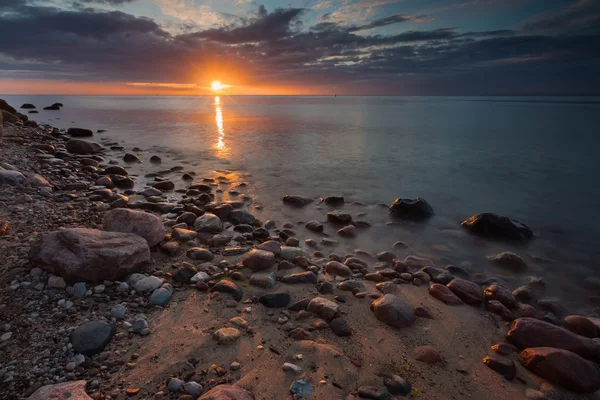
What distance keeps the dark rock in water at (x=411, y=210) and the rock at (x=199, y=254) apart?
4835 mm

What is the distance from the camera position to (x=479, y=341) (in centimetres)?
342

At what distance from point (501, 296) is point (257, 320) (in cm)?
338

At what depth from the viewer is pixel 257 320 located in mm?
3422

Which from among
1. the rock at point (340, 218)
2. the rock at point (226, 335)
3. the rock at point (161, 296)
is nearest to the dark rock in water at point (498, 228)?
the rock at point (340, 218)

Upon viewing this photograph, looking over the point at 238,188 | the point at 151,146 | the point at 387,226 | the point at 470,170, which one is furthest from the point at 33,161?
the point at 470,170

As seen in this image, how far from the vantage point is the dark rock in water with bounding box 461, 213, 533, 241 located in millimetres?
6566

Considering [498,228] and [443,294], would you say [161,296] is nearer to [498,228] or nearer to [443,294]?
[443,294]

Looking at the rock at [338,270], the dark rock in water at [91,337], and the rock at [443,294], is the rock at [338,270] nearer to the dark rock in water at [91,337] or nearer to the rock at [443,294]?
the rock at [443,294]

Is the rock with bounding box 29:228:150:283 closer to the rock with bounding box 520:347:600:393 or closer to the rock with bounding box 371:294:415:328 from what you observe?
the rock with bounding box 371:294:415:328

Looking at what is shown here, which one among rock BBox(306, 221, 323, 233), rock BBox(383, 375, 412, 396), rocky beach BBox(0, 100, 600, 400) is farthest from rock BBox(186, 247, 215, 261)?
rock BBox(383, 375, 412, 396)

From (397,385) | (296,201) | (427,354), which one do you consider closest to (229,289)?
(397,385)

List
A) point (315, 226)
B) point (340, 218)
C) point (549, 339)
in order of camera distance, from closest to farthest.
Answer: point (549, 339) → point (315, 226) → point (340, 218)

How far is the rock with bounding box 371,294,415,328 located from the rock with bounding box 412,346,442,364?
1.29ft

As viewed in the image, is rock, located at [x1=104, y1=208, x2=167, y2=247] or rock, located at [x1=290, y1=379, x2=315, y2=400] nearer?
rock, located at [x1=290, y1=379, x2=315, y2=400]
